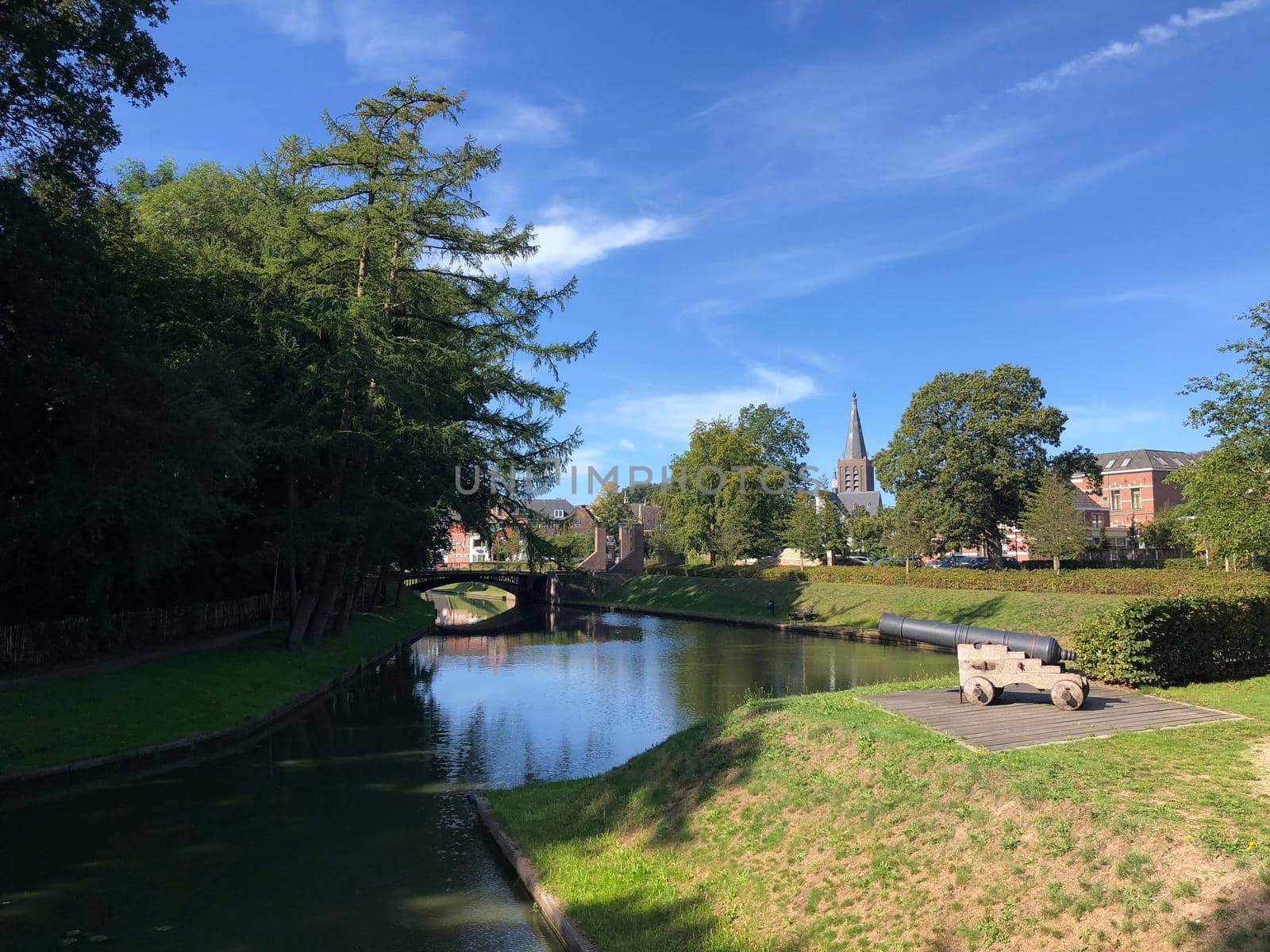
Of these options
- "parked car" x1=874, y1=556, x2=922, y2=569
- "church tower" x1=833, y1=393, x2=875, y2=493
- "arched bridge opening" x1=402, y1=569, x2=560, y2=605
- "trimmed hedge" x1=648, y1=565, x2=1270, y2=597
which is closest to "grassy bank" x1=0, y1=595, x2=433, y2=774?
"trimmed hedge" x1=648, y1=565, x2=1270, y2=597

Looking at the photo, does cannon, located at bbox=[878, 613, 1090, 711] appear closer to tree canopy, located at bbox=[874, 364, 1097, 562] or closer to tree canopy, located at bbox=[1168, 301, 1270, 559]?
tree canopy, located at bbox=[1168, 301, 1270, 559]

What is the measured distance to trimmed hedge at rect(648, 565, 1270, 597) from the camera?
107 ft

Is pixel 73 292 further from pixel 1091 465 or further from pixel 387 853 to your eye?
pixel 1091 465

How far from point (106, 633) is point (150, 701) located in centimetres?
282

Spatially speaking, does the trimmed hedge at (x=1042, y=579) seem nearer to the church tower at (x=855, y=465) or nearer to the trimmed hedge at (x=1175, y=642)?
the trimmed hedge at (x=1175, y=642)

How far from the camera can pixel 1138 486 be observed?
91.5 m

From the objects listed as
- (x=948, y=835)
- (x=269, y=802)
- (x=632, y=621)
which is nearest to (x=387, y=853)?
(x=269, y=802)

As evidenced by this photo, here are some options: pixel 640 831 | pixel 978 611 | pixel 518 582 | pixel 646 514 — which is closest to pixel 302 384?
pixel 640 831

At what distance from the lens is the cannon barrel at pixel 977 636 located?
1295 centimetres

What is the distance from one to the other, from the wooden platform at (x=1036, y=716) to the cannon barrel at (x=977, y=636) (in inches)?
29.6

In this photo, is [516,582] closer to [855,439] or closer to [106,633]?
[106,633]

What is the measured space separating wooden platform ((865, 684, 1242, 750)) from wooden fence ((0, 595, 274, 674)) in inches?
720

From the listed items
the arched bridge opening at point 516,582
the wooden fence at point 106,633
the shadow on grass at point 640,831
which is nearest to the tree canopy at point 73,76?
the wooden fence at point 106,633

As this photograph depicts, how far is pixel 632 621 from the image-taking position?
54.7 m
